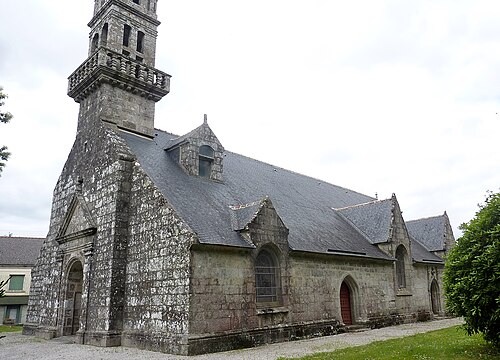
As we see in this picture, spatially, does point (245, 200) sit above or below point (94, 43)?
Answer: below

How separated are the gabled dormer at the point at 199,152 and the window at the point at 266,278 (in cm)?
419

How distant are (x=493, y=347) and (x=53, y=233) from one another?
16.5 meters

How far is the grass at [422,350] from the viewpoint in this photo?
30.2 feet

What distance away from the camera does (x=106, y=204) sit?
14664 millimetres

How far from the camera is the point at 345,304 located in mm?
16750

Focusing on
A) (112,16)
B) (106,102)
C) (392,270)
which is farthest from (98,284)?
(392,270)

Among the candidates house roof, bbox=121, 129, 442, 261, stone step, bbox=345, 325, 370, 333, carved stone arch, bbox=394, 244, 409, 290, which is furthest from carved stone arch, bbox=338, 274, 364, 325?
carved stone arch, bbox=394, 244, 409, 290

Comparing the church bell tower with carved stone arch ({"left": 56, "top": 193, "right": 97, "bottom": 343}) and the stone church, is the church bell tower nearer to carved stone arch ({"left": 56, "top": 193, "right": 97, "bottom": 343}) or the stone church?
the stone church

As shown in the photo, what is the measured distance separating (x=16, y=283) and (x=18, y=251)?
2809 mm

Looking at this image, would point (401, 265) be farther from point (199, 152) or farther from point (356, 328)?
point (199, 152)

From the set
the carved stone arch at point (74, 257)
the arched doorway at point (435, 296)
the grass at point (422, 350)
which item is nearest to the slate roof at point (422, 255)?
the arched doorway at point (435, 296)

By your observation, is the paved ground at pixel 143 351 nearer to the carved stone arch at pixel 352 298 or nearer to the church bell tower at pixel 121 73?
the carved stone arch at pixel 352 298

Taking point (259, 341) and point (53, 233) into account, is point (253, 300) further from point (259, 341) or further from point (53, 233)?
point (53, 233)

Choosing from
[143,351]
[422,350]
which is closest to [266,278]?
[143,351]
